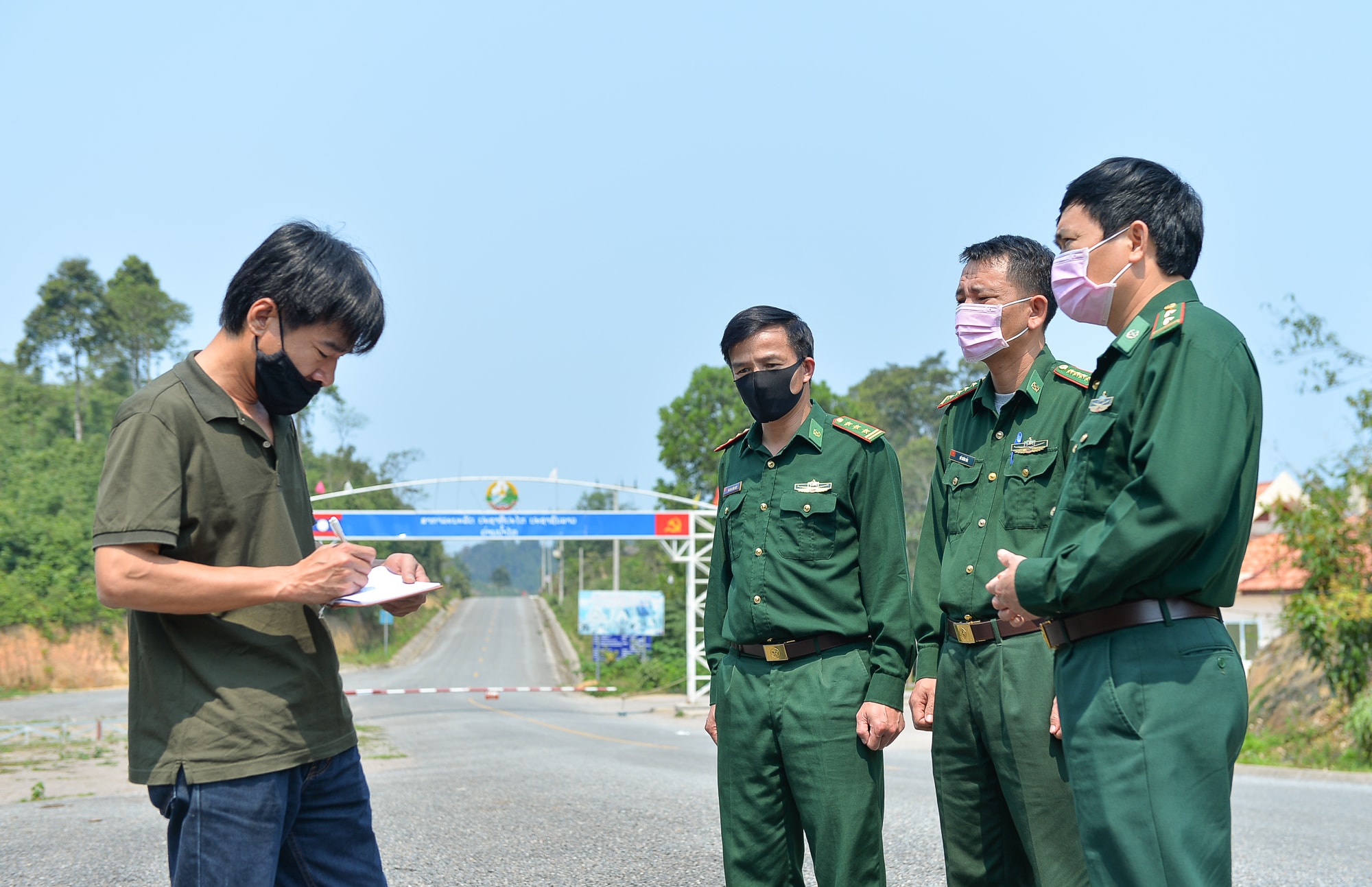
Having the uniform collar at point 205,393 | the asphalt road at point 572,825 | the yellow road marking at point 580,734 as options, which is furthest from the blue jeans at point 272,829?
the yellow road marking at point 580,734

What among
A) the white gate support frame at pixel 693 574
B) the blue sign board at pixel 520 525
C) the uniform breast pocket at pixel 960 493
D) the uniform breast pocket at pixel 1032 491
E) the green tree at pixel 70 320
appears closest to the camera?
the uniform breast pocket at pixel 1032 491

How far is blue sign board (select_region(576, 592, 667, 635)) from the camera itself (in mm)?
29922

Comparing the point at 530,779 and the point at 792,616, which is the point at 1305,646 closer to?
the point at 530,779

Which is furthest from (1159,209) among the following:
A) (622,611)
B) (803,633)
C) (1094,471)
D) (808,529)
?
(622,611)

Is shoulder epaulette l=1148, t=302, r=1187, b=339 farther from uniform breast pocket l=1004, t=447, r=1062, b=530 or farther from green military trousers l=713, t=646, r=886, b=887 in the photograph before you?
green military trousers l=713, t=646, r=886, b=887

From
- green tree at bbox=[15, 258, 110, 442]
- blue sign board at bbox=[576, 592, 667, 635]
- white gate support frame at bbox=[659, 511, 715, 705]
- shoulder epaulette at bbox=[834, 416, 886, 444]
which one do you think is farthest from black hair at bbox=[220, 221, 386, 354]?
green tree at bbox=[15, 258, 110, 442]

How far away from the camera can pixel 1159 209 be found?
2729 mm

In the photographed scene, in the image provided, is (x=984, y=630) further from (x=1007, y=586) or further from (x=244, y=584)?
(x=244, y=584)

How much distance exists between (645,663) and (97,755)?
75.4 ft

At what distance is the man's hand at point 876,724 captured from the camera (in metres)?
3.32

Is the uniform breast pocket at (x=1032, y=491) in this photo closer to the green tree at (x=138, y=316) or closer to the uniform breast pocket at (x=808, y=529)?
the uniform breast pocket at (x=808, y=529)

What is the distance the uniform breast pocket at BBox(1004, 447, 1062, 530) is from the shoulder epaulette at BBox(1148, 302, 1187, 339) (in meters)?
0.90

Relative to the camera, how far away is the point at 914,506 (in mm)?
57750

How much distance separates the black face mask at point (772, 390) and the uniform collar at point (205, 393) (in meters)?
1.79
